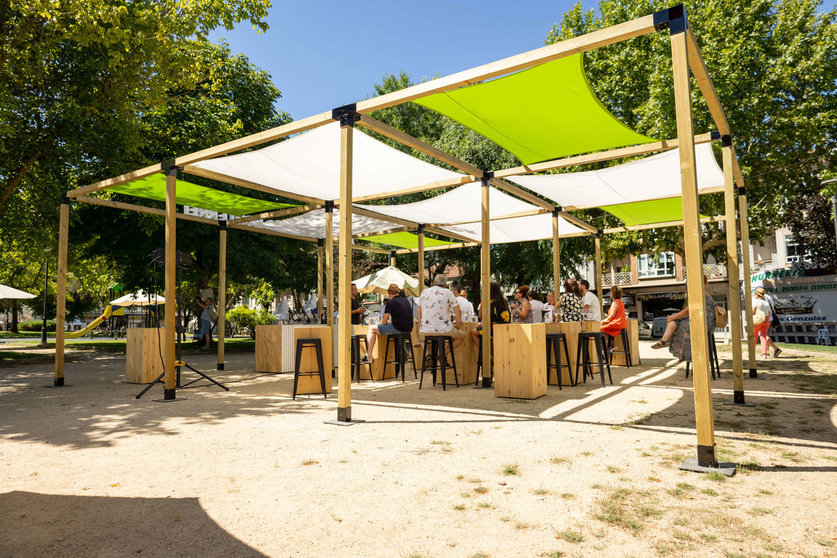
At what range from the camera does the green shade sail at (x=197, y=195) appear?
302 inches

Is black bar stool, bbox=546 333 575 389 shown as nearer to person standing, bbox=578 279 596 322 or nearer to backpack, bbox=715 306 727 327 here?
person standing, bbox=578 279 596 322

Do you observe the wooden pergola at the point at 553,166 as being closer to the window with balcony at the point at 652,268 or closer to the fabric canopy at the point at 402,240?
the fabric canopy at the point at 402,240

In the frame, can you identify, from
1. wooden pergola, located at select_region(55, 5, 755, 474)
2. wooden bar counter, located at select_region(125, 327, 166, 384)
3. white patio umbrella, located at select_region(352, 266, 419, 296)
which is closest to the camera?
wooden pergola, located at select_region(55, 5, 755, 474)

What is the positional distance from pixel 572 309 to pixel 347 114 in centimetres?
497

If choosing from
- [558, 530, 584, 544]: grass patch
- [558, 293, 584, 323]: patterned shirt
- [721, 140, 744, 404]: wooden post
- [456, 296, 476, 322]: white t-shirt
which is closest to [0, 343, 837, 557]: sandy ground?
[558, 530, 584, 544]: grass patch

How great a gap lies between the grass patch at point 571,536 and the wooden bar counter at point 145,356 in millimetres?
7003

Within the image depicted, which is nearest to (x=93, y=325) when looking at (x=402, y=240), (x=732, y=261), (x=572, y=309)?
(x=402, y=240)

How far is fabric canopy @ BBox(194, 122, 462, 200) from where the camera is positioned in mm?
6264

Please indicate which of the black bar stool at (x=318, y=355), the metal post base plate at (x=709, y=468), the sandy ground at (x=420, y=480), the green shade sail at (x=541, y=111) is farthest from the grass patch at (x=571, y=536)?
the black bar stool at (x=318, y=355)

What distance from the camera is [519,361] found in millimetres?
5973

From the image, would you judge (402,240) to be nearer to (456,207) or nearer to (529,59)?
(456,207)

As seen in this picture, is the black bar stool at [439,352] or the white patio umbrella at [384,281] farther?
the white patio umbrella at [384,281]

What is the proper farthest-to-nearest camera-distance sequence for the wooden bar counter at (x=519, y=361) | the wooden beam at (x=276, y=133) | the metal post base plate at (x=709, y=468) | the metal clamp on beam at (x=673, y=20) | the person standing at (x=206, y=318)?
the person standing at (x=206, y=318)
the wooden bar counter at (x=519, y=361)
the wooden beam at (x=276, y=133)
the metal clamp on beam at (x=673, y=20)
the metal post base plate at (x=709, y=468)

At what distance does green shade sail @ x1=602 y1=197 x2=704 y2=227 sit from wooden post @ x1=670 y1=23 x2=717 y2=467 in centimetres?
547
